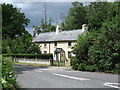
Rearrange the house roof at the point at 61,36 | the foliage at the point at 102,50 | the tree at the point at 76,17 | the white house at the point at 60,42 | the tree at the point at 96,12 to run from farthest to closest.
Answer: the tree at the point at 76,17, the tree at the point at 96,12, the house roof at the point at 61,36, the white house at the point at 60,42, the foliage at the point at 102,50

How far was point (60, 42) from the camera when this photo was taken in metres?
43.5

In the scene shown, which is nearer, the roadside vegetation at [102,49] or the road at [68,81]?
the road at [68,81]

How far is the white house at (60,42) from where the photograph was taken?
1641 inches

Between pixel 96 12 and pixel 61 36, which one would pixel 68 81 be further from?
pixel 96 12

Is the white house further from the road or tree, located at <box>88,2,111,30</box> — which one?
the road

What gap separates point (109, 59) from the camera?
19156 mm

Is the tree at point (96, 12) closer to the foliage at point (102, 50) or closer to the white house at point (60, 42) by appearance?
the white house at point (60, 42)

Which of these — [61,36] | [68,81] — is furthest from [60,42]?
[68,81]

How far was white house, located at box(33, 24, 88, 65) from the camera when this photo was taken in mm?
41681

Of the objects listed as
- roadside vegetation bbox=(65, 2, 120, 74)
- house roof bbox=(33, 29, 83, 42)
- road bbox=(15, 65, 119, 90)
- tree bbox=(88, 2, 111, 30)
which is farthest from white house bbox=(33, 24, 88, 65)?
road bbox=(15, 65, 119, 90)

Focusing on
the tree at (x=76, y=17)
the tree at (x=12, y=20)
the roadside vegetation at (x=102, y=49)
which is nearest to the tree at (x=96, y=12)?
the tree at (x=76, y=17)

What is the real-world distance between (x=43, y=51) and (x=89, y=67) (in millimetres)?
27424

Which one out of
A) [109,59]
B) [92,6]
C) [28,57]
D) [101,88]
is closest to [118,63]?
[109,59]

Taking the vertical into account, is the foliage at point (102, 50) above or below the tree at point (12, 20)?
below
